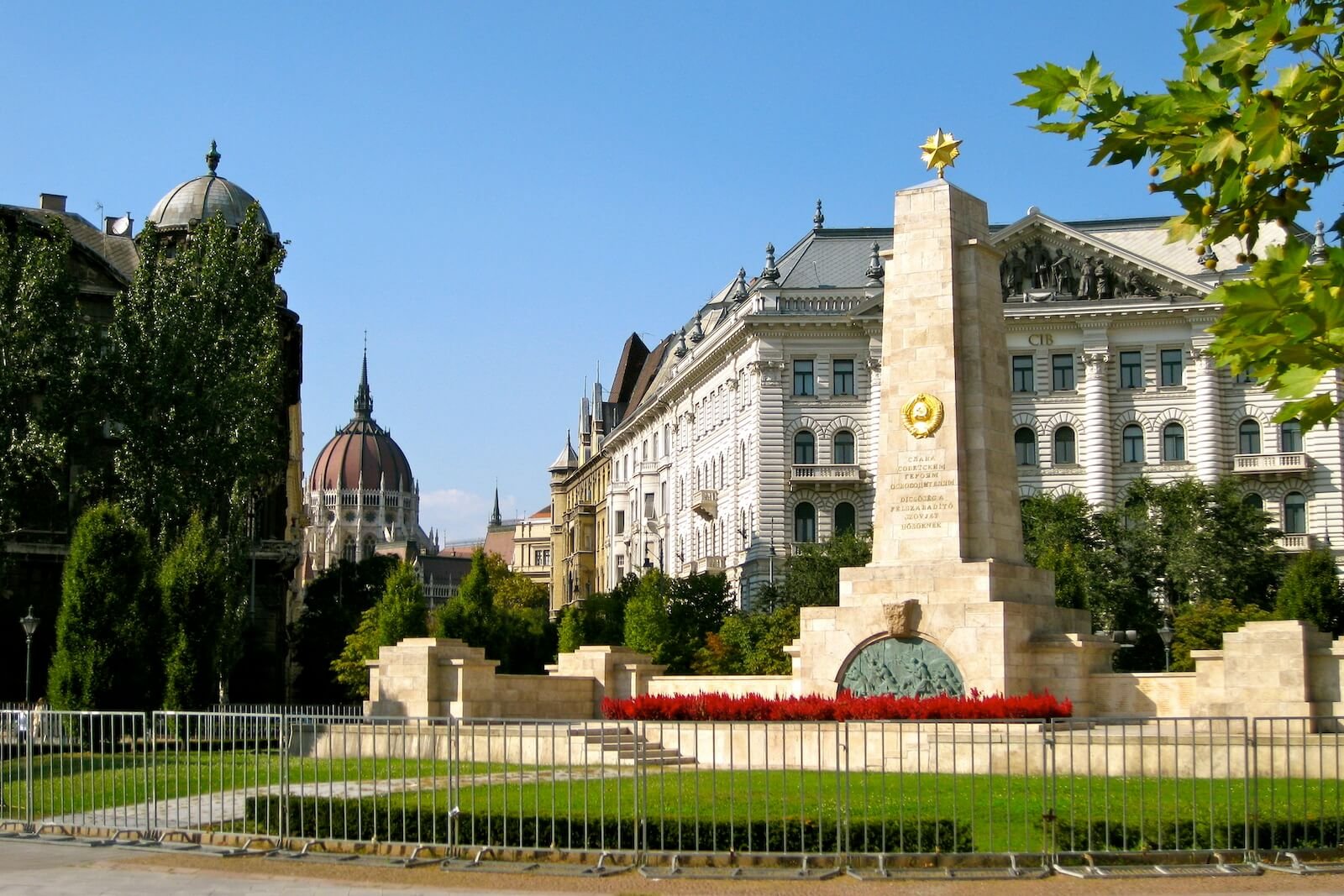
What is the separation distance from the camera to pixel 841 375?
7681cm

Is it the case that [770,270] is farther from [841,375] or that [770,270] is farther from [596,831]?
[596,831]

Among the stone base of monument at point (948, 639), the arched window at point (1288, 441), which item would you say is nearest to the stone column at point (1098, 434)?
the arched window at point (1288, 441)

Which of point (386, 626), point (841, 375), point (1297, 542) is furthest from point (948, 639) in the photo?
point (841, 375)

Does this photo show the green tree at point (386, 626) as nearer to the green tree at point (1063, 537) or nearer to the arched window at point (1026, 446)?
the green tree at point (1063, 537)

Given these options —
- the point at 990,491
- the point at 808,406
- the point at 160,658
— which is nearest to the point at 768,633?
the point at 808,406

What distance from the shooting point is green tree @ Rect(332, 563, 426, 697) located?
214ft

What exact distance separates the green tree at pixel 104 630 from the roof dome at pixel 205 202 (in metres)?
31.9

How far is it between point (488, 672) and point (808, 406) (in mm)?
43859

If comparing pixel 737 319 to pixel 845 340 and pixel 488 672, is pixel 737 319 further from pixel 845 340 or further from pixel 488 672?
pixel 488 672

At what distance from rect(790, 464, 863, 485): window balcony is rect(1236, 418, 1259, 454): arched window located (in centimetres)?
1639

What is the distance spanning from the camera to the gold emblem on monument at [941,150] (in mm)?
31922

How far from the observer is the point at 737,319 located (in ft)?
254

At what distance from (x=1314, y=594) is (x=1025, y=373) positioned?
18648 mm

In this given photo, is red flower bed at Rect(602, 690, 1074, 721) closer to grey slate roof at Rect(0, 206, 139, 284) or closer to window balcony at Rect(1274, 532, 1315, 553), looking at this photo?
window balcony at Rect(1274, 532, 1315, 553)
